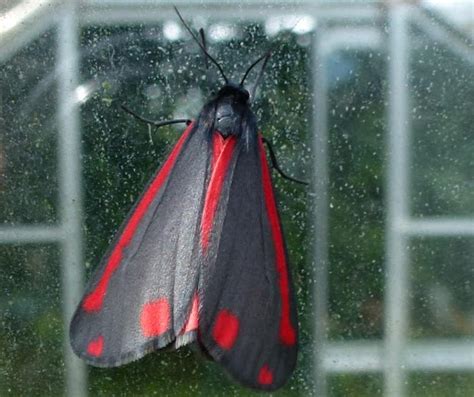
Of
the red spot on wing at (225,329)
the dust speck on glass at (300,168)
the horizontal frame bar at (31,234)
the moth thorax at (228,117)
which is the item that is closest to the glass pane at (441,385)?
the dust speck on glass at (300,168)

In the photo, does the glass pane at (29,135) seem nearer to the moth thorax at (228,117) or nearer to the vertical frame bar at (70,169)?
the vertical frame bar at (70,169)

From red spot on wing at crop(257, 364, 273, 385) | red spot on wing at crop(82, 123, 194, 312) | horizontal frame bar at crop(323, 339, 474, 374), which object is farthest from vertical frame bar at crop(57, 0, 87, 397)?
horizontal frame bar at crop(323, 339, 474, 374)

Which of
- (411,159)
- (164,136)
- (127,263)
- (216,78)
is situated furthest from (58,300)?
(411,159)

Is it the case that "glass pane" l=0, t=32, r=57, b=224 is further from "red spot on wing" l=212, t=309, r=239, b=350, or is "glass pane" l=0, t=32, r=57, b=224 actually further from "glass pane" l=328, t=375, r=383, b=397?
"glass pane" l=328, t=375, r=383, b=397

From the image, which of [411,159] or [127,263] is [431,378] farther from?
[127,263]

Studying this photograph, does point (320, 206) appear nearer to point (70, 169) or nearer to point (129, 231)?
point (129, 231)

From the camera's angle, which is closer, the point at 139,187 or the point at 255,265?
the point at 255,265
